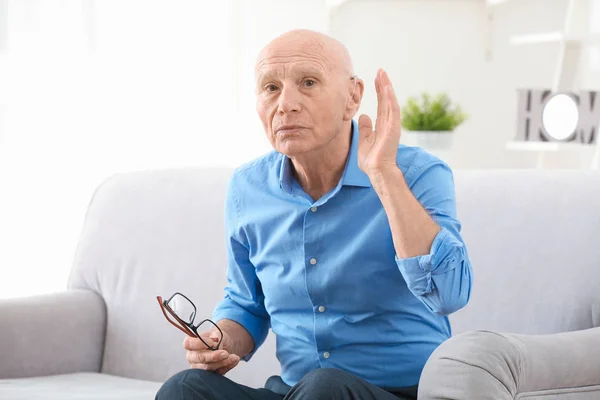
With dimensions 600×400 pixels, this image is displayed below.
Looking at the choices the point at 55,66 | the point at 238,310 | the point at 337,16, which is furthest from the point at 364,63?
the point at 238,310

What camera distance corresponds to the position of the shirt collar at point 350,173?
1.61 m

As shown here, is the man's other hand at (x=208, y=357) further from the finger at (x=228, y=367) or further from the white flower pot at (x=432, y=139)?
the white flower pot at (x=432, y=139)

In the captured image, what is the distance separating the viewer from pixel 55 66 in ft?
9.82

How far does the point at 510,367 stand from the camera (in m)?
1.36

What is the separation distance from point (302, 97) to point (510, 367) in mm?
581

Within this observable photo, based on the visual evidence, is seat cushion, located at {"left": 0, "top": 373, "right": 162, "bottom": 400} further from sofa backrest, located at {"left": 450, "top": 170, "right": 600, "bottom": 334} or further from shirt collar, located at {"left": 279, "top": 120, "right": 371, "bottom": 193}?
sofa backrest, located at {"left": 450, "top": 170, "right": 600, "bottom": 334}

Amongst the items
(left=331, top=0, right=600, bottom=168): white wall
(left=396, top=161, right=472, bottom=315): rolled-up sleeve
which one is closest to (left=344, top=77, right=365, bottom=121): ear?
(left=396, top=161, right=472, bottom=315): rolled-up sleeve

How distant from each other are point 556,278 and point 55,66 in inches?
73.0

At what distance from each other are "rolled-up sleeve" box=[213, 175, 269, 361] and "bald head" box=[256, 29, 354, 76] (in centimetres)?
33

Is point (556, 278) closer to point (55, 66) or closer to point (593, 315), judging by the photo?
point (593, 315)

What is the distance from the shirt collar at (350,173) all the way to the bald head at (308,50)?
138 millimetres

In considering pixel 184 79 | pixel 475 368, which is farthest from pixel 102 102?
pixel 475 368

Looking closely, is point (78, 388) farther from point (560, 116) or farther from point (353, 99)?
point (560, 116)

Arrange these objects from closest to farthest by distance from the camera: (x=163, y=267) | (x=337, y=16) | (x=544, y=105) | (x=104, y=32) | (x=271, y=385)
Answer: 1. (x=271, y=385)
2. (x=163, y=267)
3. (x=544, y=105)
4. (x=104, y=32)
5. (x=337, y=16)
